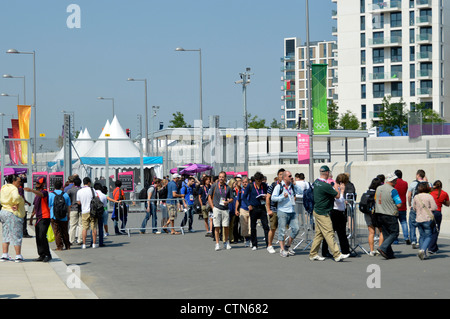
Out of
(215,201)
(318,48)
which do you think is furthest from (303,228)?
(318,48)

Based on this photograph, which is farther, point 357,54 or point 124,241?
point 357,54

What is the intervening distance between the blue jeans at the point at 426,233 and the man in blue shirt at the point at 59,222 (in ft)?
25.2

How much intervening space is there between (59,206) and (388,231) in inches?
281

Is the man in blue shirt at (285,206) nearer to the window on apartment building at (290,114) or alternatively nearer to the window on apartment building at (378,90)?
the window on apartment building at (378,90)

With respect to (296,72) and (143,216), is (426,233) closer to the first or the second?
(143,216)

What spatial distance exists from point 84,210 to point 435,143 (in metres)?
27.9

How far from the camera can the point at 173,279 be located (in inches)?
471

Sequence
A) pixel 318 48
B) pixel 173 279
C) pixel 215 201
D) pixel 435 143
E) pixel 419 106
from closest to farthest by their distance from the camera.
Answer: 1. pixel 173 279
2. pixel 215 201
3. pixel 435 143
4. pixel 419 106
5. pixel 318 48

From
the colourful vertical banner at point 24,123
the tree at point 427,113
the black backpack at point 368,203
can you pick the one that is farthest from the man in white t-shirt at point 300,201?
the tree at point 427,113

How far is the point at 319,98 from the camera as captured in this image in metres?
27.6

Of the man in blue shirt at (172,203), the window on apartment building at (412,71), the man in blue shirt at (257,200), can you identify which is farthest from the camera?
the window on apartment building at (412,71)

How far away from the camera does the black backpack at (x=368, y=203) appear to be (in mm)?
15469

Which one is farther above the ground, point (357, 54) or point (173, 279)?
point (357, 54)

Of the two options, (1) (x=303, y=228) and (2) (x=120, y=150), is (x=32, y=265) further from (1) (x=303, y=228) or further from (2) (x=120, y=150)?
(2) (x=120, y=150)
